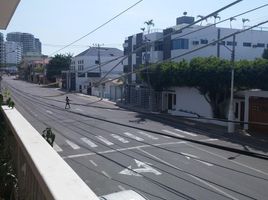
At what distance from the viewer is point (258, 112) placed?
114 ft

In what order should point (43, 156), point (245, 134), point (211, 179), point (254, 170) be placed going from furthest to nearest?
point (245, 134) < point (254, 170) < point (211, 179) < point (43, 156)

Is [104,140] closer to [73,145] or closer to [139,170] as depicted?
[73,145]

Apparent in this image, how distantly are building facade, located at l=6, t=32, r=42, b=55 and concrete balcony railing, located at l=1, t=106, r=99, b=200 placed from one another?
547ft

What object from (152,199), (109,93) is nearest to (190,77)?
(152,199)

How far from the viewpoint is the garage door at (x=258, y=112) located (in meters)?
34.0

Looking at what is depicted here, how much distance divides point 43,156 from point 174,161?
18.3 meters

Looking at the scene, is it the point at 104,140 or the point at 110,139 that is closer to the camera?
the point at 104,140

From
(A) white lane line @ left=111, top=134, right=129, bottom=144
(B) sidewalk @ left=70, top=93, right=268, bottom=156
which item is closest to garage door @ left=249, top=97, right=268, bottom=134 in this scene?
(B) sidewalk @ left=70, top=93, right=268, bottom=156

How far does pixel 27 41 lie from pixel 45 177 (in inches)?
7315

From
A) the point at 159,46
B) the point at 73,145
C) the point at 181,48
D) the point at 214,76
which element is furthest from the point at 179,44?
the point at 73,145

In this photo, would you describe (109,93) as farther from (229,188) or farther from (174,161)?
(229,188)

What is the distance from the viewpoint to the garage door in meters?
34.0

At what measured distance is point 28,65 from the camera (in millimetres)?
160000

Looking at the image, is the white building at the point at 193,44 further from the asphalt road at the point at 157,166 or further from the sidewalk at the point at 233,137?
the asphalt road at the point at 157,166
